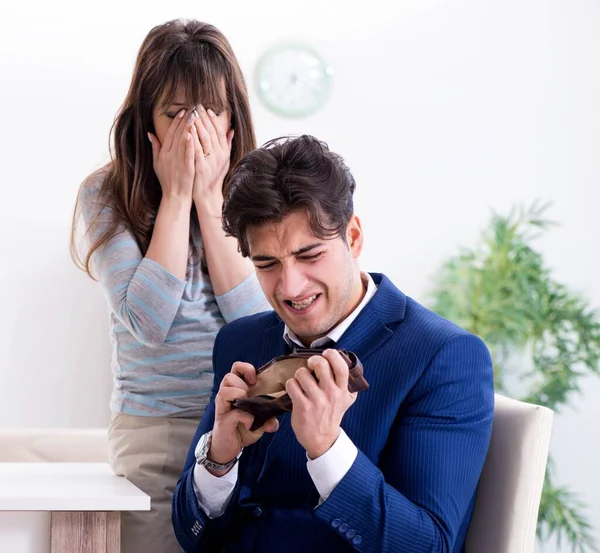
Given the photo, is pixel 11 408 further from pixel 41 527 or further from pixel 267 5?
pixel 41 527

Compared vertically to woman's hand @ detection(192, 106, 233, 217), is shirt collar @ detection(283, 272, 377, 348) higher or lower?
lower

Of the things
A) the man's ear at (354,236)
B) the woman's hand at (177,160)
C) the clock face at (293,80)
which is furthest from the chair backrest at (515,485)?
the clock face at (293,80)

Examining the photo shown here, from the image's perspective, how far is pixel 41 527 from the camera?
4.82 feet

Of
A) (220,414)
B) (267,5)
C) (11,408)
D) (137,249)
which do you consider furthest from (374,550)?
(267,5)

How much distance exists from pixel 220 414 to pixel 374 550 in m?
0.32

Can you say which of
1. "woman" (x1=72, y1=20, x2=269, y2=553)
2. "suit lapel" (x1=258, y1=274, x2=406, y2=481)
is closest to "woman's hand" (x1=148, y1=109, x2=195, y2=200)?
"woman" (x1=72, y1=20, x2=269, y2=553)

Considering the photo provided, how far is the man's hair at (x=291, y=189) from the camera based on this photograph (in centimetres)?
155

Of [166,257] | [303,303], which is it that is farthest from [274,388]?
[166,257]

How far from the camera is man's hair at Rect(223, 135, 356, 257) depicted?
5.08 ft

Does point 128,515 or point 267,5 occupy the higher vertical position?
point 267,5

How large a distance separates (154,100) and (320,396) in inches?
34.0

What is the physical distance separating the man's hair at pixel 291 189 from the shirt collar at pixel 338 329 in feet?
0.43

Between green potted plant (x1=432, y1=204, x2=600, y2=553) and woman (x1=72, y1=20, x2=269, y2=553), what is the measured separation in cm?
194

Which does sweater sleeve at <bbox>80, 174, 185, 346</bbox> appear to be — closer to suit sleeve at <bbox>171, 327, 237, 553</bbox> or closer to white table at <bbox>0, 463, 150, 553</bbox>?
suit sleeve at <bbox>171, 327, 237, 553</bbox>
